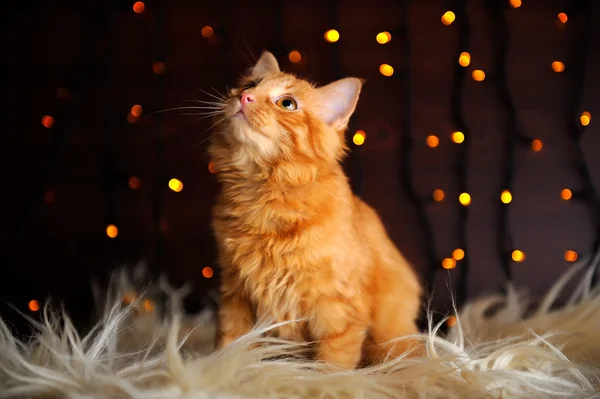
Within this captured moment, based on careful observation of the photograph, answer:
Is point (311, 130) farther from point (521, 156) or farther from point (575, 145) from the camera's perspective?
point (575, 145)

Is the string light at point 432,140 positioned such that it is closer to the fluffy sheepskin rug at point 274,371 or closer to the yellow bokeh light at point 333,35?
the yellow bokeh light at point 333,35

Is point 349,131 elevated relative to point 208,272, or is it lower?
elevated

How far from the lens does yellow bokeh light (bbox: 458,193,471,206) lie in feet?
4.93

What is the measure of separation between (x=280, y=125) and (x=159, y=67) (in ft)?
2.29

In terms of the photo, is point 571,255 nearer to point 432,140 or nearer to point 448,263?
point 448,263

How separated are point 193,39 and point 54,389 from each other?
3.46 ft

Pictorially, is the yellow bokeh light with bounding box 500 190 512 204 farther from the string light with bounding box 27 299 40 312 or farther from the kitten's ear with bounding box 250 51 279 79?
the string light with bounding box 27 299 40 312

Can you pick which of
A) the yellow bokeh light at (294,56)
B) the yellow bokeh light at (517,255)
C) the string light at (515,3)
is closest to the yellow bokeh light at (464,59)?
the string light at (515,3)

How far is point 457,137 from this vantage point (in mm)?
1498

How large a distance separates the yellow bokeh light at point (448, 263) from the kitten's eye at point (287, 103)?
751mm

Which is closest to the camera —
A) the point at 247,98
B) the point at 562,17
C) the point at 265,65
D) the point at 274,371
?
the point at 274,371

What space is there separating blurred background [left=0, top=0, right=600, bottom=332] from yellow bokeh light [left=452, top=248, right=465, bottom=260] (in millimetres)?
15

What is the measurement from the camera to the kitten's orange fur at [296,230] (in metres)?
0.96

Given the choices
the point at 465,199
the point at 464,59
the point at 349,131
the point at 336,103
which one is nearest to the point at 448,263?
the point at 465,199
